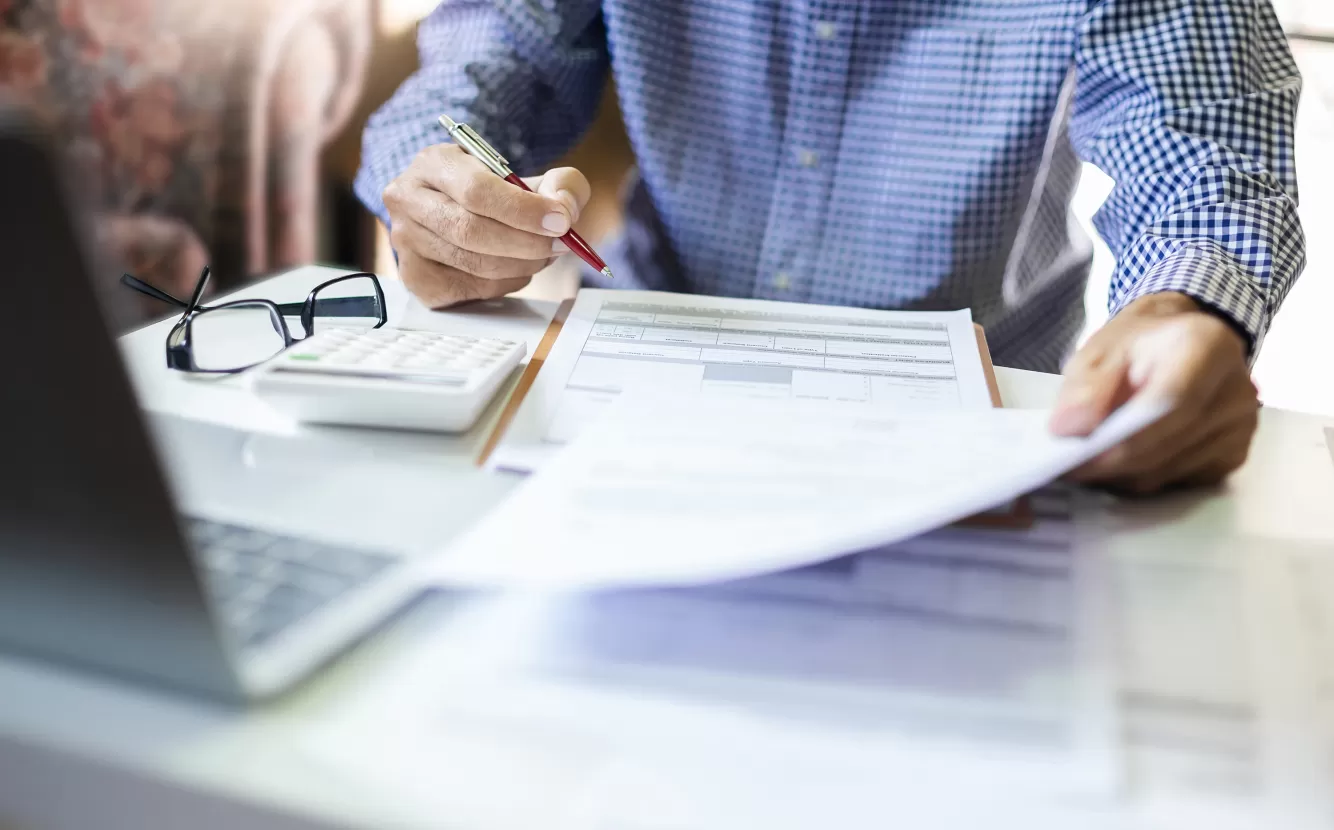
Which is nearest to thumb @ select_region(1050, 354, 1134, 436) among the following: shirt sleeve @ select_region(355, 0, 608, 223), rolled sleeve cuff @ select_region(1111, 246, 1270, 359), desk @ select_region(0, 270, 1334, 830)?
rolled sleeve cuff @ select_region(1111, 246, 1270, 359)

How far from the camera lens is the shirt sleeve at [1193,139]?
0.61m

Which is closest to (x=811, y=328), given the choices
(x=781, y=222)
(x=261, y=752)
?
(x=781, y=222)

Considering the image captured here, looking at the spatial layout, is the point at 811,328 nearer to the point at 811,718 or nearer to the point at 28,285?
the point at 811,718

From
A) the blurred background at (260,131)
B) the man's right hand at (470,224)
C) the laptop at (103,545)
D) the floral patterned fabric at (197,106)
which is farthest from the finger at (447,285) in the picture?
the floral patterned fabric at (197,106)

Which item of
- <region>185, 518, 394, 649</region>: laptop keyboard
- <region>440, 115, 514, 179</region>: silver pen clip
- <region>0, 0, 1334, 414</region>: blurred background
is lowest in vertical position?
<region>0, 0, 1334, 414</region>: blurred background

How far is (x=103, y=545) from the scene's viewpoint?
0.84ft

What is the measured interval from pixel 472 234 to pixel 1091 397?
0.41 m

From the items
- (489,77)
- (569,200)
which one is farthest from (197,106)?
(569,200)

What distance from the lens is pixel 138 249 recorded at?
143 centimetres

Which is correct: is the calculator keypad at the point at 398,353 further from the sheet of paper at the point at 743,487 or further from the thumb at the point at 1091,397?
the thumb at the point at 1091,397

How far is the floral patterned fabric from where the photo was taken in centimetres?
130

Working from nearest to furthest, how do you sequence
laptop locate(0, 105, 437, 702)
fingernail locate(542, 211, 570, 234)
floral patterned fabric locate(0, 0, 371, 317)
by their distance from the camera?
laptop locate(0, 105, 437, 702) → fingernail locate(542, 211, 570, 234) → floral patterned fabric locate(0, 0, 371, 317)

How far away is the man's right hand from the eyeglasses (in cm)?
4

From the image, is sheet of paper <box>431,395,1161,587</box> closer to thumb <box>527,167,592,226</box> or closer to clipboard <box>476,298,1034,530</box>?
clipboard <box>476,298,1034,530</box>
